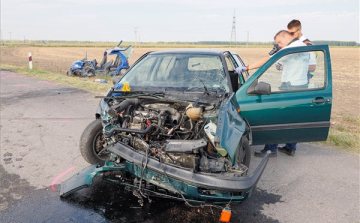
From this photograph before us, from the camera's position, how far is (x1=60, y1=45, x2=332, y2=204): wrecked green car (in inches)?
119

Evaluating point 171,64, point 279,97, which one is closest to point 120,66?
point 171,64

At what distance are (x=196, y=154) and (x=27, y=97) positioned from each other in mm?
7824

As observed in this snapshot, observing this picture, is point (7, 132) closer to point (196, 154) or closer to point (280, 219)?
point (196, 154)

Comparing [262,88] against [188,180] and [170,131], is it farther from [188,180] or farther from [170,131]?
[188,180]

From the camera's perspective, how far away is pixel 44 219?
322 centimetres

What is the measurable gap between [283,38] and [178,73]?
179 centimetres

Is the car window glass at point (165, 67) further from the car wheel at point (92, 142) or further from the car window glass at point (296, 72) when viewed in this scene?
the car window glass at point (296, 72)

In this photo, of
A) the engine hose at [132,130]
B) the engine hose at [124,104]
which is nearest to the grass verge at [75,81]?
the engine hose at [124,104]

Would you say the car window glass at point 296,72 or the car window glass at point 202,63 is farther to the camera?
the car window glass at point 202,63

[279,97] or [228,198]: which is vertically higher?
[279,97]

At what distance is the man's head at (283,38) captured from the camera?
4.96 metres

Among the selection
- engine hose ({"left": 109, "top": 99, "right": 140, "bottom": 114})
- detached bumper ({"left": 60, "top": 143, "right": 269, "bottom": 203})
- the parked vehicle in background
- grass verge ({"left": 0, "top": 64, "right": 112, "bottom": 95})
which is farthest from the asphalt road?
the parked vehicle in background

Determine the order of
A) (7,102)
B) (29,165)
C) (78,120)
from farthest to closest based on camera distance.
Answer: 1. (7,102)
2. (78,120)
3. (29,165)

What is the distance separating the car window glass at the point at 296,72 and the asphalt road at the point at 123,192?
4.15 ft
